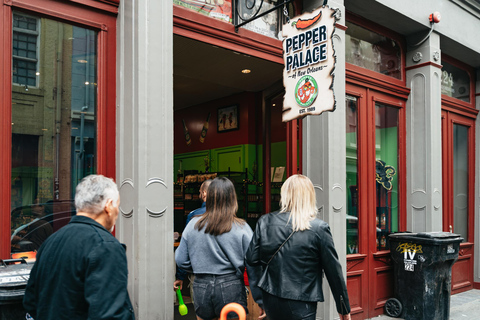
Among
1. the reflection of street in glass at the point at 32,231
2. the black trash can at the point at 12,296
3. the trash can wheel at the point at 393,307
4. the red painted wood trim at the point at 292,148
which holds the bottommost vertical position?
the trash can wheel at the point at 393,307

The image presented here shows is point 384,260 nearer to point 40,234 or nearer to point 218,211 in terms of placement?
point 218,211

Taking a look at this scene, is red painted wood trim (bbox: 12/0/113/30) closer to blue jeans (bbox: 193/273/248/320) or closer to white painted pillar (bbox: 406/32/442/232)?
blue jeans (bbox: 193/273/248/320)

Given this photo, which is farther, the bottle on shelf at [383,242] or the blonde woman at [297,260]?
the bottle on shelf at [383,242]

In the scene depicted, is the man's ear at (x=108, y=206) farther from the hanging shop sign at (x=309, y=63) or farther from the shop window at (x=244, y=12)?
the shop window at (x=244, y=12)

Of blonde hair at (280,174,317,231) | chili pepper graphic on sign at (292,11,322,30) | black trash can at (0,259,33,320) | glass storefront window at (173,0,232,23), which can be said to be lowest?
black trash can at (0,259,33,320)

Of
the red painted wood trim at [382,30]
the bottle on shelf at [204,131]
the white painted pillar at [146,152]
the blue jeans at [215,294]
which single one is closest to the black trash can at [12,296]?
the blue jeans at [215,294]

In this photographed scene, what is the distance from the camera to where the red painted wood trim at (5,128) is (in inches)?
159

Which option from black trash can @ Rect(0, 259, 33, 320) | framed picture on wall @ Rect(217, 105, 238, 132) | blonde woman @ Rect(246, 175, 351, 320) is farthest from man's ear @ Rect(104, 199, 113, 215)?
framed picture on wall @ Rect(217, 105, 238, 132)

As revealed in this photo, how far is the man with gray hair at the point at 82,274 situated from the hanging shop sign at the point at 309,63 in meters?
3.32

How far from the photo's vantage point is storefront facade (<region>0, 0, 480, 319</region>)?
14.6 feet

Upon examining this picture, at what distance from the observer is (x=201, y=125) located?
38.7 ft

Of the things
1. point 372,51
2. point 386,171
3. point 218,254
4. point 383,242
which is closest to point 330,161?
point 386,171

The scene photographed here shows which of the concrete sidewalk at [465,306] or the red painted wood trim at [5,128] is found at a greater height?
the red painted wood trim at [5,128]

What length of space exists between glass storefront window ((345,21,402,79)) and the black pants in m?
5.07
